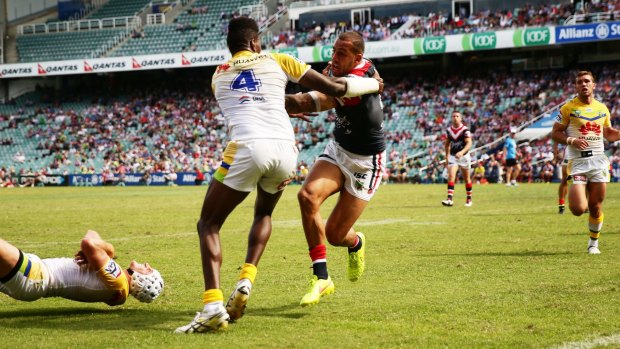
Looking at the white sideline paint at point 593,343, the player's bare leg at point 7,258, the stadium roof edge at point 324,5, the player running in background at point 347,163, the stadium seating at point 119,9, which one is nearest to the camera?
the white sideline paint at point 593,343

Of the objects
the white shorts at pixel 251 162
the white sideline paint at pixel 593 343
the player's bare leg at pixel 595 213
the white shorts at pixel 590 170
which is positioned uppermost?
the white shorts at pixel 251 162

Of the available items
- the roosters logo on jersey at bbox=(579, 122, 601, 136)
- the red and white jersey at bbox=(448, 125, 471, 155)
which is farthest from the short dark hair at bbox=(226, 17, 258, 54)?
the red and white jersey at bbox=(448, 125, 471, 155)

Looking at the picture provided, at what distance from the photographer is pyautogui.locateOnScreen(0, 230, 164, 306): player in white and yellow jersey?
267 inches

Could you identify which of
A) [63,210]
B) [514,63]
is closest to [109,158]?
[514,63]

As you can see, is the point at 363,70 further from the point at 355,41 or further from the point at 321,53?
the point at 321,53

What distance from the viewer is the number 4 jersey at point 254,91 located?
6.83 meters

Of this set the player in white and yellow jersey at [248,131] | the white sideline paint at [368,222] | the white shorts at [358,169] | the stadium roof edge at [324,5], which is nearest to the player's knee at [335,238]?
the white shorts at [358,169]

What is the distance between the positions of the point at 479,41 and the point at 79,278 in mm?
44475

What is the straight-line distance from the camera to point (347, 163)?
8312 millimetres

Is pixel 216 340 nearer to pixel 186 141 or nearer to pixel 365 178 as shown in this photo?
pixel 365 178

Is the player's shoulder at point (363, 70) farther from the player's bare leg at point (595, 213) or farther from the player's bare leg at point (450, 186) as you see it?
the player's bare leg at point (450, 186)

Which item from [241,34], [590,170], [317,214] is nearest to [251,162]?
[241,34]

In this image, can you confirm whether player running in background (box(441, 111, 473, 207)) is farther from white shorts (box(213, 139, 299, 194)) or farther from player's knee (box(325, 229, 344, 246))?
white shorts (box(213, 139, 299, 194))

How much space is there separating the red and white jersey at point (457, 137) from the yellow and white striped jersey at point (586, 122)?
11.1 metres
